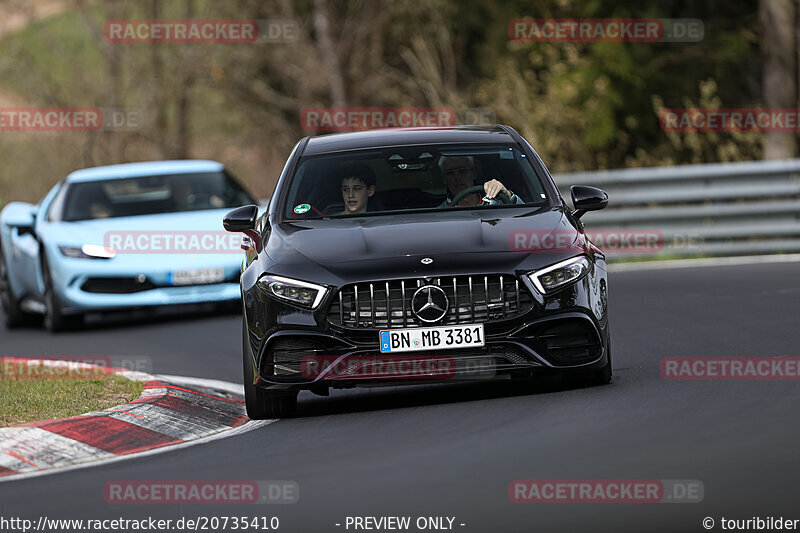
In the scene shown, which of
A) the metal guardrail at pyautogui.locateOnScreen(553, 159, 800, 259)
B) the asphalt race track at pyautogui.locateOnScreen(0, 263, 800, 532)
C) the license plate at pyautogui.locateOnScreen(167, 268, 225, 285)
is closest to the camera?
the asphalt race track at pyautogui.locateOnScreen(0, 263, 800, 532)

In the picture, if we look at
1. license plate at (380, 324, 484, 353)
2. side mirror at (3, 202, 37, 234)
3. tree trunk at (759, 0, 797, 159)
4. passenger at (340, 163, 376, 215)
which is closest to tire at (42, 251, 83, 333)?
side mirror at (3, 202, 37, 234)

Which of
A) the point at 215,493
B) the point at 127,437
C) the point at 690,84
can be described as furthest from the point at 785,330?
the point at 690,84

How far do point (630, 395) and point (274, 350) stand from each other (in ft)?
6.12

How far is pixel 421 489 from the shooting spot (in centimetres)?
643

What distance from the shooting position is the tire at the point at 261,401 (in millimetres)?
8750

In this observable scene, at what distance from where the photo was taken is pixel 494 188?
9508 millimetres

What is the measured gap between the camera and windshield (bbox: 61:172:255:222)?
53.1 ft

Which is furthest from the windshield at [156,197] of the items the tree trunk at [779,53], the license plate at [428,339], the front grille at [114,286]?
the tree trunk at [779,53]

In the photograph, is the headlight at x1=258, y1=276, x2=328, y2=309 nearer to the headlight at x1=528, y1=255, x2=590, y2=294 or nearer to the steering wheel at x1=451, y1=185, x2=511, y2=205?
the headlight at x1=528, y1=255, x2=590, y2=294

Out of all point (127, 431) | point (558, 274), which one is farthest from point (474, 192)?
point (127, 431)

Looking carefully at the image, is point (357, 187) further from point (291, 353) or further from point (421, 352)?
point (421, 352)

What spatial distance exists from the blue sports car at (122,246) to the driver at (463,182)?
216 inches

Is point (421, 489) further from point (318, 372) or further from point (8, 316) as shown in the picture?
point (8, 316)

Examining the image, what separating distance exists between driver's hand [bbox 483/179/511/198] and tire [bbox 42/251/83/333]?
6944mm
